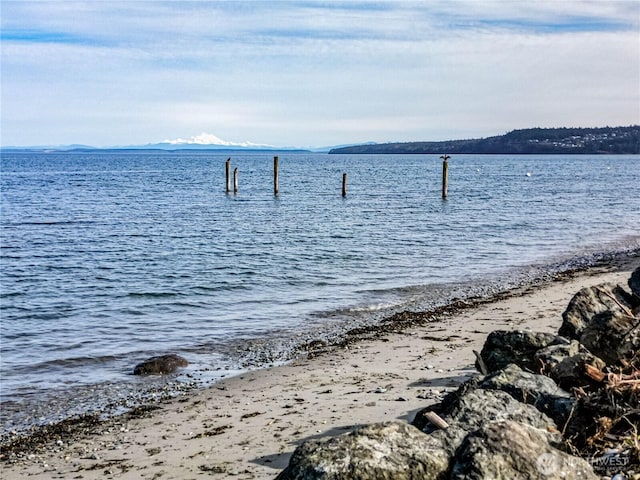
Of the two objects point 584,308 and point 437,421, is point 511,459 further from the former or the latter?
point 584,308

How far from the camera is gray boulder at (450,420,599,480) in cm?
421

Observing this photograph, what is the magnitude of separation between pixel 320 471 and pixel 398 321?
1195 centimetres

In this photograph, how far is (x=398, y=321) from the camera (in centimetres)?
1612

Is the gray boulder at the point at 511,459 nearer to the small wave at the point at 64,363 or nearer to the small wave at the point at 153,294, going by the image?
the small wave at the point at 64,363

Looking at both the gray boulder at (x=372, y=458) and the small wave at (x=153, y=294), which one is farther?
the small wave at (x=153, y=294)

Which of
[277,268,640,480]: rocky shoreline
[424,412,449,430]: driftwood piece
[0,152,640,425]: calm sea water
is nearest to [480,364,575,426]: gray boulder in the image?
[277,268,640,480]: rocky shoreline

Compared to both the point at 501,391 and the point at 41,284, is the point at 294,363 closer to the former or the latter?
the point at 501,391

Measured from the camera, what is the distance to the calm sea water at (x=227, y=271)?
14023mm

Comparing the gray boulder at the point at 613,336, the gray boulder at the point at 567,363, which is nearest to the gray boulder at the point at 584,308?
the gray boulder at the point at 613,336

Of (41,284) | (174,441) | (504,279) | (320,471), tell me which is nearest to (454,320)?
(504,279)

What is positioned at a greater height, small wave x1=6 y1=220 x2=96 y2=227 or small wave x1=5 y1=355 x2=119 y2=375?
small wave x1=6 y1=220 x2=96 y2=227

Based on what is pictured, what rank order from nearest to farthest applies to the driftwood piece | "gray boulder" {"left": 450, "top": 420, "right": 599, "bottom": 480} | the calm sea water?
"gray boulder" {"left": 450, "top": 420, "right": 599, "bottom": 480}, the driftwood piece, the calm sea water

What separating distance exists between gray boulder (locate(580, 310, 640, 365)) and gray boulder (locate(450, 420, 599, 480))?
3320mm

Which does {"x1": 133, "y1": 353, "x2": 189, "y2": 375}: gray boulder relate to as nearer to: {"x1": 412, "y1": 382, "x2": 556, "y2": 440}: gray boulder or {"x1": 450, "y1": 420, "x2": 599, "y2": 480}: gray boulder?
{"x1": 412, "y1": 382, "x2": 556, "y2": 440}: gray boulder
